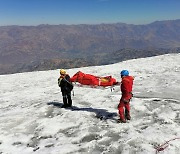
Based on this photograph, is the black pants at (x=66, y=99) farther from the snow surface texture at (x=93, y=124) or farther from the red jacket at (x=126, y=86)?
the red jacket at (x=126, y=86)

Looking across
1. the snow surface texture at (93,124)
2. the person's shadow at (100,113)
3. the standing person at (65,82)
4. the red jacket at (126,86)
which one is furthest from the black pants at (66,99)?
the red jacket at (126,86)

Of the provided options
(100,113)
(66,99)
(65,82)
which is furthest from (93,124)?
(65,82)

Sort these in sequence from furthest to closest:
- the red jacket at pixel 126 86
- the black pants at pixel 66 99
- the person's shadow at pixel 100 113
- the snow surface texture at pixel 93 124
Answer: the black pants at pixel 66 99
the person's shadow at pixel 100 113
the red jacket at pixel 126 86
the snow surface texture at pixel 93 124

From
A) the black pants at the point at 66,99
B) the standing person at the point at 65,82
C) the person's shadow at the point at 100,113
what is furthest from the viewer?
the black pants at the point at 66,99

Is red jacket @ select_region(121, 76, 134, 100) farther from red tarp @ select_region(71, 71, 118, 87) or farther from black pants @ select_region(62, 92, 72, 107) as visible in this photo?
black pants @ select_region(62, 92, 72, 107)

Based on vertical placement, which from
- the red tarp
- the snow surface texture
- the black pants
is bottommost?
the snow surface texture

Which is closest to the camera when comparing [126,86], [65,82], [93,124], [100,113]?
[126,86]

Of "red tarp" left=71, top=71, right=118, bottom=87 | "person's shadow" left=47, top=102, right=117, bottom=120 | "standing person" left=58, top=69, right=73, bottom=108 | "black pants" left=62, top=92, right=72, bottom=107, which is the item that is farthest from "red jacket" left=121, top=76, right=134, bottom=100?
"black pants" left=62, top=92, right=72, bottom=107

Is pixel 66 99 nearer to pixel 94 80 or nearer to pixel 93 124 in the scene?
pixel 94 80
